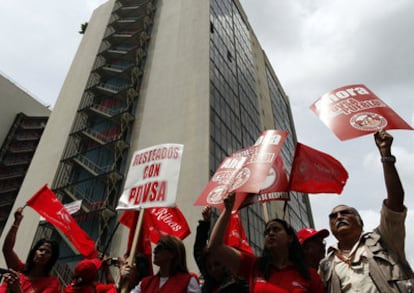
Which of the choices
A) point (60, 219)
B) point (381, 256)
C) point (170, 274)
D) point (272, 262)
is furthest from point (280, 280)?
point (60, 219)

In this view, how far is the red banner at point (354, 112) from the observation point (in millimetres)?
3197

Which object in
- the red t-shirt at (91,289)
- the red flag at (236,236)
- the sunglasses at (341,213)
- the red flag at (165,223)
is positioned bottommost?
the red t-shirt at (91,289)

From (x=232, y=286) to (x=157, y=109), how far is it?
18.3 meters

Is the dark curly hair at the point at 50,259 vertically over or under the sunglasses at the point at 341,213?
under

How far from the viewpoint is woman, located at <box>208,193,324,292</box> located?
2475 mm

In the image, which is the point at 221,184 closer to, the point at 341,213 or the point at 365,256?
the point at 341,213

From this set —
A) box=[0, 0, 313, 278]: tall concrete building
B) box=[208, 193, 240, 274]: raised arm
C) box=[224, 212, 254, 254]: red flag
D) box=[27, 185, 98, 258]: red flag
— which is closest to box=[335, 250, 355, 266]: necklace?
box=[208, 193, 240, 274]: raised arm

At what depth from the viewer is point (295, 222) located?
1152 inches

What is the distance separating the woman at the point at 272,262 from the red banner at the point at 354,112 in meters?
1.29

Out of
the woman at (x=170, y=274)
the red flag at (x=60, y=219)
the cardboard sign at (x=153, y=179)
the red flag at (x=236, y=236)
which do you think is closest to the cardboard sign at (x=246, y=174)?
the cardboard sign at (x=153, y=179)

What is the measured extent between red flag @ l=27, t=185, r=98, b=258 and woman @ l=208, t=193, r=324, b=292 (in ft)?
12.9

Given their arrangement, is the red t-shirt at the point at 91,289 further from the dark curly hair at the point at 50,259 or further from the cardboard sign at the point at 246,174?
the cardboard sign at the point at 246,174

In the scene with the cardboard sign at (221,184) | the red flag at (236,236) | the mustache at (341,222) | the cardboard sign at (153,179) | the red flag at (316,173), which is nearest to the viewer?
the mustache at (341,222)

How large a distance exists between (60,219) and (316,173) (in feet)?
15.3
